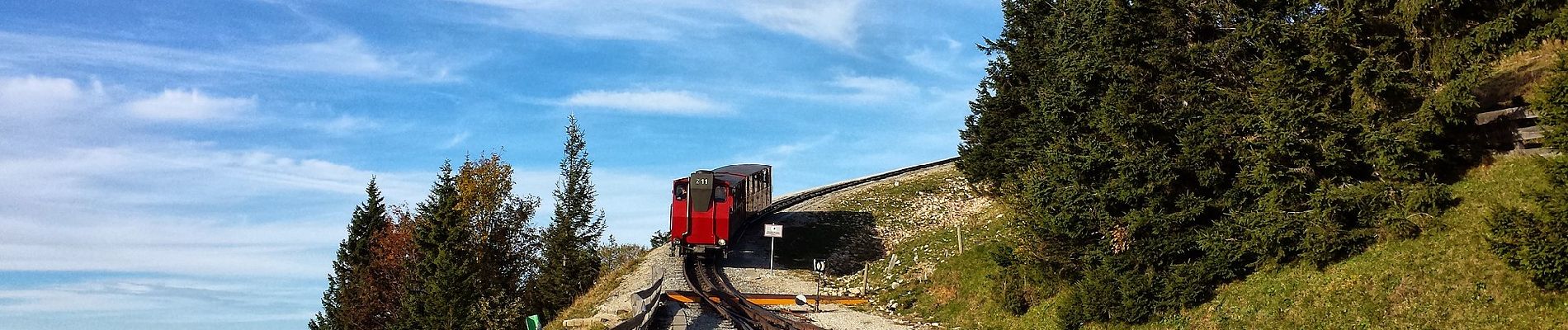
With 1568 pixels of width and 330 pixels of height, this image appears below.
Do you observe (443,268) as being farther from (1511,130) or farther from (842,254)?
(1511,130)

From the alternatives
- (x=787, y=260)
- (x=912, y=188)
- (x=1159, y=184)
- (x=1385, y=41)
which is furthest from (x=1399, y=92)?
(x=912, y=188)

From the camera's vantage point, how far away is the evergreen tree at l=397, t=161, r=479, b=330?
42.8m

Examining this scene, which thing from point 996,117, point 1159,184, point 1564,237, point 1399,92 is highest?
point 996,117

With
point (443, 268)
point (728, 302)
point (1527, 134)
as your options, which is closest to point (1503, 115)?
point (1527, 134)

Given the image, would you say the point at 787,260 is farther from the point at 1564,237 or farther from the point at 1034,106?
the point at 1564,237

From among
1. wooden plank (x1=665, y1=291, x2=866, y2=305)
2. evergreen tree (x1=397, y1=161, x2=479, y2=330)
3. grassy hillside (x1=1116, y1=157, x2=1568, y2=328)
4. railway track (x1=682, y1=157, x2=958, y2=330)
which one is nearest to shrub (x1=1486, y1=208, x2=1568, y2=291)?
grassy hillside (x1=1116, y1=157, x2=1568, y2=328)

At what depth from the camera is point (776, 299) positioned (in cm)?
3434

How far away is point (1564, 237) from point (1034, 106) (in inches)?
614

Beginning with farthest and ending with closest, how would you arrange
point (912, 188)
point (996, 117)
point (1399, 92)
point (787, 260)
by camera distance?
point (912, 188) → point (787, 260) → point (996, 117) → point (1399, 92)

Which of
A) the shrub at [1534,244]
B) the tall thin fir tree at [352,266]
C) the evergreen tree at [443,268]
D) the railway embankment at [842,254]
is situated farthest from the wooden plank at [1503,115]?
the tall thin fir tree at [352,266]

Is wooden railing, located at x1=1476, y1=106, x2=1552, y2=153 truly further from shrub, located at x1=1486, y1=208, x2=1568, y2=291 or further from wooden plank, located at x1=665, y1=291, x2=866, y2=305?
wooden plank, located at x1=665, y1=291, x2=866, y2=305

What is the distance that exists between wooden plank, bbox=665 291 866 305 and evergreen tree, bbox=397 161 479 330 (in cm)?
1323

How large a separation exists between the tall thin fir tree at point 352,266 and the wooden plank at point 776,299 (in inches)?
1117

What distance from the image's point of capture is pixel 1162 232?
2203 cm
